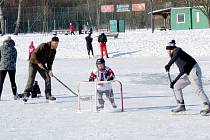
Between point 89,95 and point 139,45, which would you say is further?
point 139,45

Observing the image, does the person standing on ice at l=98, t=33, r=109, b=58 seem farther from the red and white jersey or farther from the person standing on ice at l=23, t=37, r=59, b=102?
the red and white jersey

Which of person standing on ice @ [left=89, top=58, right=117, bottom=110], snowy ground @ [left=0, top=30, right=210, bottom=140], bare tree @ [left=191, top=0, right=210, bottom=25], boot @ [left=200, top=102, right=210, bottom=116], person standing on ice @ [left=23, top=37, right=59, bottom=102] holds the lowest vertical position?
snowy ground @ [left=0, top=30, right=210, bottom=140]

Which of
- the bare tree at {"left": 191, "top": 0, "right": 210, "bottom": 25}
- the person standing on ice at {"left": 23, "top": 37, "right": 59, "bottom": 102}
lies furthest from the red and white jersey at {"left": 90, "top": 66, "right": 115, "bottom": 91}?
the bare tree at {"left": 191, "top": 0, "right": 210, "bottom": 25}

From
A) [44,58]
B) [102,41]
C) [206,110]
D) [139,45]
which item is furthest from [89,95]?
[139,45]

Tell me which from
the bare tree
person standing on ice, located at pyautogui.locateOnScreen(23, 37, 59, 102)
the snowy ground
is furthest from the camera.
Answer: the bare tree

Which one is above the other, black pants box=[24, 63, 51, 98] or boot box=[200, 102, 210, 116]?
black pants box=[24, 63, 51, 98]

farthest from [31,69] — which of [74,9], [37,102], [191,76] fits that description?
[74,9]

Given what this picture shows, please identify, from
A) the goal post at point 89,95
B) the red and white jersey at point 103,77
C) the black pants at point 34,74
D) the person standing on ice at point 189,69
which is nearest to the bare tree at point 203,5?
the black pants at point 34,74

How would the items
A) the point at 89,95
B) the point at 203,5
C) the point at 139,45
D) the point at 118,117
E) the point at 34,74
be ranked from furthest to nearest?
the point at 203,5
the point at 139,45
the point at 34,74
the point at 89,95
the point at 118,117

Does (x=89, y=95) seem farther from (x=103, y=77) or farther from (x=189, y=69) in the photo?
(x=189, y=69)

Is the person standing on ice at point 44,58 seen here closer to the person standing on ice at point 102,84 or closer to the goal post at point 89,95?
the goal post at point 89,95

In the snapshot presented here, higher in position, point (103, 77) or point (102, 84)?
point (103, 77)

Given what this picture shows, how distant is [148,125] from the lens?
839 centimetres

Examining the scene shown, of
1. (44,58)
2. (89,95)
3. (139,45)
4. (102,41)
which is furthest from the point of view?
(139,45)
